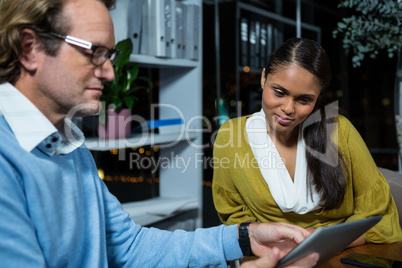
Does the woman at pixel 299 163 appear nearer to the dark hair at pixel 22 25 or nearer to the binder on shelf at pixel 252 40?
the dark hair at pixel 22 25

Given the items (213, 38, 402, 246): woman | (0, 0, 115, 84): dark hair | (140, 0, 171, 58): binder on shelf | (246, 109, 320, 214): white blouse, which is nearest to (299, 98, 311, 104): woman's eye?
(213, 38, 402, 246): woman

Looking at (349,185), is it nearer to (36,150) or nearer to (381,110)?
(36,150)

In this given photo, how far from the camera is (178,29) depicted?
229 cm

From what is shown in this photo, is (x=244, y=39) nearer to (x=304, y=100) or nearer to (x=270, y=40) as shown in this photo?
(x=270, y=40)

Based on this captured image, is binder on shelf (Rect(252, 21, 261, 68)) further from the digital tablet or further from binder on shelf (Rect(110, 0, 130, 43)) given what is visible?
the digital tablet

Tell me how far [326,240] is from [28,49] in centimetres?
75

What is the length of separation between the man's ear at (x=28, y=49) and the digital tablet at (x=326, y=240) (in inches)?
26.5

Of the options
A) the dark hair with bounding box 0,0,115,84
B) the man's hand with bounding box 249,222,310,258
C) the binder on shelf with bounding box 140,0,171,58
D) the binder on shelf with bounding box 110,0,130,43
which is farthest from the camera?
the binder on shelf with bounding box 140,0,171,58

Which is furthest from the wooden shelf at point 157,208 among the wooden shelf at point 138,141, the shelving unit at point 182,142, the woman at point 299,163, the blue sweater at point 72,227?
the blue sweater at point 72,227

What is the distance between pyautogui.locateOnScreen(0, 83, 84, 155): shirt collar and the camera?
2.67 feet

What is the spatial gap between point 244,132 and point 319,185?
37cm

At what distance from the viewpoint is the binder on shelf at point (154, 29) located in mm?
2154

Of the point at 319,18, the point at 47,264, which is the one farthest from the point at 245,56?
the point at 47,264

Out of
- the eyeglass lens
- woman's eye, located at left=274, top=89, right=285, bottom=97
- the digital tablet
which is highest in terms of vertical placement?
the eyeglass lens
